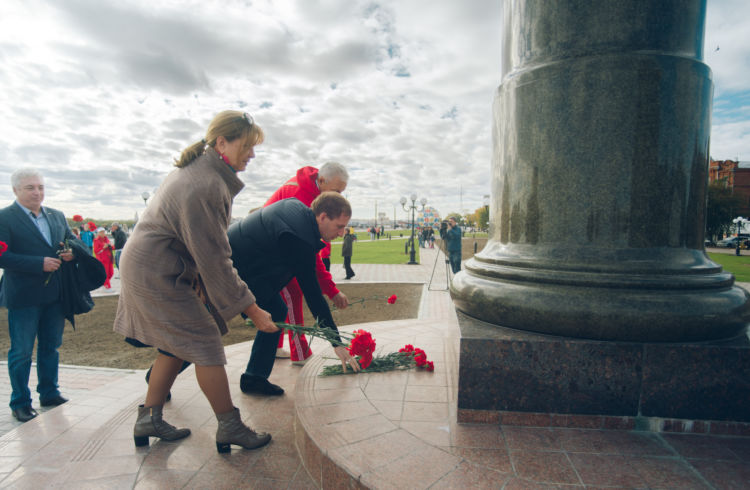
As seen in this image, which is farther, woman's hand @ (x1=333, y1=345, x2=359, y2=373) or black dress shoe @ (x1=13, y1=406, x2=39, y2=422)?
black dress shoe @ (x1=13, y1=406, x2=39, y2=422)

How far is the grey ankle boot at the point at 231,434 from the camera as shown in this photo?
2.43 m

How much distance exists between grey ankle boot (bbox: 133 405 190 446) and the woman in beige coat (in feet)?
1.25

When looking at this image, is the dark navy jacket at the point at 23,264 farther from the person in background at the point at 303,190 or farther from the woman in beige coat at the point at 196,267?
the person in background at the point at 303,190

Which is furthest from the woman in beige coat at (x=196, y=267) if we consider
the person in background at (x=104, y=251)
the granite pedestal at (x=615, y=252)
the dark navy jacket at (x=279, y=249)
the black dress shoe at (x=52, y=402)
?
the person in background at (x=104, y=251)

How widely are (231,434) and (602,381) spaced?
2.17 m

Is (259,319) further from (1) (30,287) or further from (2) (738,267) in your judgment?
(2) (738,267)

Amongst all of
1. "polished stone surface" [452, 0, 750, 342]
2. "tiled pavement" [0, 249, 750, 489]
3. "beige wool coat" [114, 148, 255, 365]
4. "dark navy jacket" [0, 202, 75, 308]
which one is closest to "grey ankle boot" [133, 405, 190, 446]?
"tiled pavement" [0, 249, 750, 489]

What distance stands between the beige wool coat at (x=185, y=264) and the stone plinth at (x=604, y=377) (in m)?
1.43

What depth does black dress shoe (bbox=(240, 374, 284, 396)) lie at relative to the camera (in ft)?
10.8

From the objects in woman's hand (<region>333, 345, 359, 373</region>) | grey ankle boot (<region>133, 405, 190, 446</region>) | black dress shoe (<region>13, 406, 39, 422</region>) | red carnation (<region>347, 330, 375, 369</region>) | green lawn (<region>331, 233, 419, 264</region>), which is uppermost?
red carnation (<region>347, 330, 375, 369</region>)

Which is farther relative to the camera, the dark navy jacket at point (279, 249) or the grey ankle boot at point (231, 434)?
the dark navy jacket at point (279, 249)

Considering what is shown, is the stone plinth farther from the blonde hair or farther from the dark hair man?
the blonde hair

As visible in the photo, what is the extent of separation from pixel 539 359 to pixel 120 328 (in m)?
2.46

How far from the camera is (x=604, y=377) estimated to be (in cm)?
233
